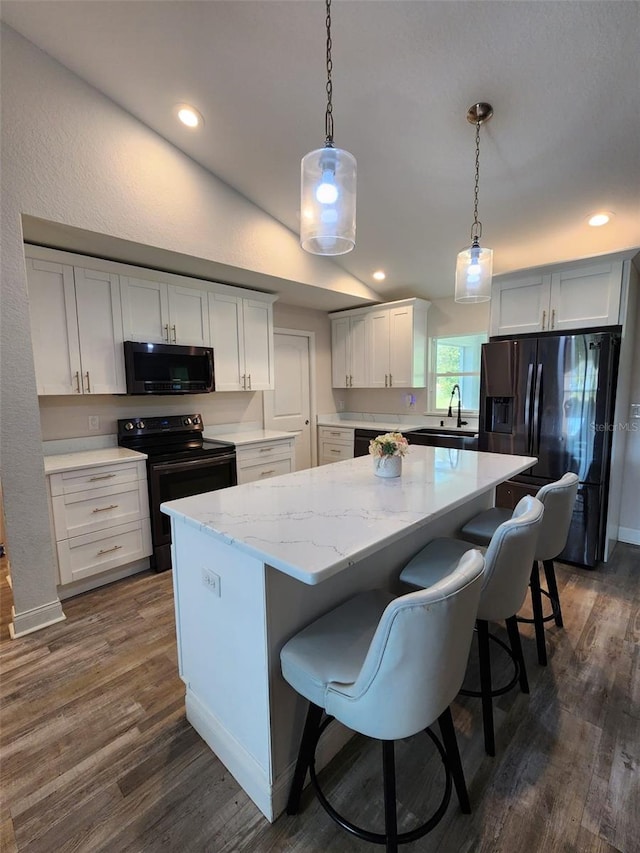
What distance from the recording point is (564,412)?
2986mm

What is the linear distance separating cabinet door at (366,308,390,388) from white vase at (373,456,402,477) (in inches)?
111

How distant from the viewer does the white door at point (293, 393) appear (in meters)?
4.72

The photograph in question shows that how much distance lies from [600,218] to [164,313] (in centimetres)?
343

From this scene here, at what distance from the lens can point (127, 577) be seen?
9.78ft

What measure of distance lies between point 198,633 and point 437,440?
10.4 ft

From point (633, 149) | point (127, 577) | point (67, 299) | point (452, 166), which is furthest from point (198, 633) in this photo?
point (633, 149)

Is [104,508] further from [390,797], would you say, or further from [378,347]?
[378,347]

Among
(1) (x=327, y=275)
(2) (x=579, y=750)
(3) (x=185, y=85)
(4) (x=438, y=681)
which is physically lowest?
(2) (x=579, y=750)

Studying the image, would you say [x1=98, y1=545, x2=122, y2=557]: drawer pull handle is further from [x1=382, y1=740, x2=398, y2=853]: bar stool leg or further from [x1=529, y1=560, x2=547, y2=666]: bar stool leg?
[x1=529, y1=560, x2=547, y2=666]: bar stool leg

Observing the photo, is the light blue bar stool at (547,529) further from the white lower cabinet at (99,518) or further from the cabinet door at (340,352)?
the cabinet door at (340,352)

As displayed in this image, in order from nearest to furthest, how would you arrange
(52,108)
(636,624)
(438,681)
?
1. (438,681)
2. (52,108)
3. (636,624)

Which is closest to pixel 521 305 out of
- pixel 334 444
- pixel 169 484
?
pixel 334 444

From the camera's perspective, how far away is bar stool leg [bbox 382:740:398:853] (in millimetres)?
1076

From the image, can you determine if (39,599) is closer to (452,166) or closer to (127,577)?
(127,577)
